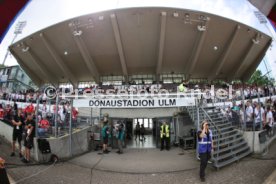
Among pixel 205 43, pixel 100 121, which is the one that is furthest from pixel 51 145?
pixel 205 43

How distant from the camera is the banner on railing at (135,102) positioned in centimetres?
1148

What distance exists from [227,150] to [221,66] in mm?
22479

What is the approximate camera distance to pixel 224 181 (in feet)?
23.4

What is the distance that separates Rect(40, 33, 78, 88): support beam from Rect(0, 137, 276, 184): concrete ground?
1840 cm

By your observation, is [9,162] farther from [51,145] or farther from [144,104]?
[144,104]

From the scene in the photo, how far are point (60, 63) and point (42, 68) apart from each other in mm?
3433

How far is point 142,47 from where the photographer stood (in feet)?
90.5

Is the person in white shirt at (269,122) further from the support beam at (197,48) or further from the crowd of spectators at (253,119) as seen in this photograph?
the support beam at (197,48)

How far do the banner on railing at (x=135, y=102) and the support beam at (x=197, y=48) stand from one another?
14514mm

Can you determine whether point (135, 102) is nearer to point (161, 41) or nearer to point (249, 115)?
point (249, 115)

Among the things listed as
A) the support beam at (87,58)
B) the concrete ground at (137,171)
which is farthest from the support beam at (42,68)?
the concrete ground at (137,171)

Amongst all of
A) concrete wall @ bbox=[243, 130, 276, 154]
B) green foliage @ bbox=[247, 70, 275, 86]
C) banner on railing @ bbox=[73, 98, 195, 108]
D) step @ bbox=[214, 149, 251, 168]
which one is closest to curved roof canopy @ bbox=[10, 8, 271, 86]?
green foliage @ bbox=[247, 70, 275, 86]

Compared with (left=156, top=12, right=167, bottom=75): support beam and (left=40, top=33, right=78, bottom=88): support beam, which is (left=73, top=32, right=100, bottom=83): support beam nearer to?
(left=40, top=33, right=78, bottom=88): support beam

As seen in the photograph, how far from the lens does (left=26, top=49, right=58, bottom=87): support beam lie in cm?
2946
